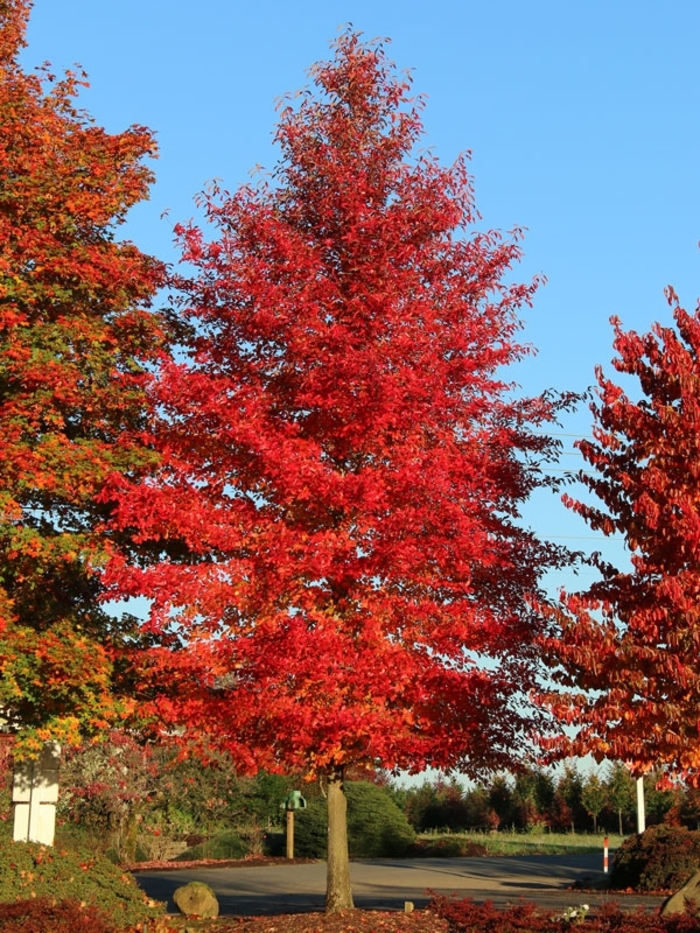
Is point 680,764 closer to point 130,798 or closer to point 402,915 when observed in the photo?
point 402,915

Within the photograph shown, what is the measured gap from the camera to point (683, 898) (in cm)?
1628

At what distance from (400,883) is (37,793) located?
11.8 meters

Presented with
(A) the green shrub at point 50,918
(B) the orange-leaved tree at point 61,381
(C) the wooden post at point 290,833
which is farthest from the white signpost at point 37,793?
(C) the wooden post at point 290,833

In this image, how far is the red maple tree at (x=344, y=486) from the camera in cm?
1394

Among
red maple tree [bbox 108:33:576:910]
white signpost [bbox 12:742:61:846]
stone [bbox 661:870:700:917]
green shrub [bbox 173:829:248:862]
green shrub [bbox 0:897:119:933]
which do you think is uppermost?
red maple tree [bbox 108:33:576:910]

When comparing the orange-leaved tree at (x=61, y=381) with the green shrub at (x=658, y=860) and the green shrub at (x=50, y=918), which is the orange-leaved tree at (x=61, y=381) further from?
the green shrub at (x=658, y=860)

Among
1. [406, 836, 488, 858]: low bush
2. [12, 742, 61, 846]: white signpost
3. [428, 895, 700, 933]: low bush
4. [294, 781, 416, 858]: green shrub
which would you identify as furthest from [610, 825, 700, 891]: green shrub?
[406, 836, 488, 858]: low bush

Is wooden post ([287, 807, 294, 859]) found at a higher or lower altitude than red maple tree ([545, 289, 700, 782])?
lower

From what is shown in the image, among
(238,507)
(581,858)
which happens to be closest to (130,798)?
(581,858)

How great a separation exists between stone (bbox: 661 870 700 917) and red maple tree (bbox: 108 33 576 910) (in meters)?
3.20

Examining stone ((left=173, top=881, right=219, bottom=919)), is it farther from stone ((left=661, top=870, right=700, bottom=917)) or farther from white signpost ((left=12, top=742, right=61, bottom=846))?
stone ((left=661, top=870, right=700, bottom=917))

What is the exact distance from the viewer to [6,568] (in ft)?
53.2

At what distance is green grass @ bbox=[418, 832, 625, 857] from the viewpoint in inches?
1713

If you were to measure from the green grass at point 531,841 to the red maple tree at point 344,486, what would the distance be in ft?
96.2
